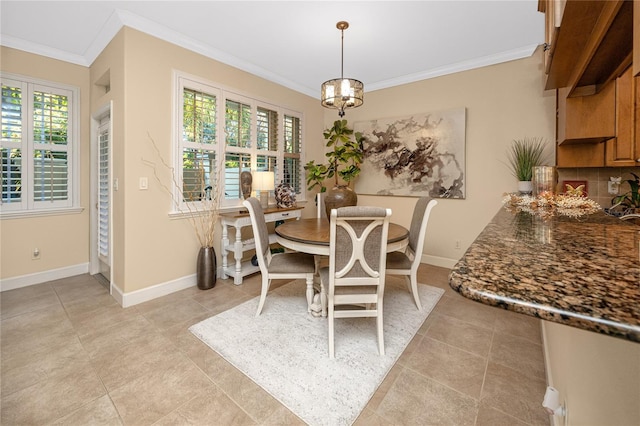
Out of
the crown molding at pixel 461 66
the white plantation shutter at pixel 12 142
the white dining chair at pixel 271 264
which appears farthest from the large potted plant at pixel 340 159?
the white plantation shutter at pixel 12 142

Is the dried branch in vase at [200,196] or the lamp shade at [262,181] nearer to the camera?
the dried branch in vase at [200,196]

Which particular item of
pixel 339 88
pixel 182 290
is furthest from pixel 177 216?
pixel 339 88

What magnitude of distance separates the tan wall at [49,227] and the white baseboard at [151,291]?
1137mm

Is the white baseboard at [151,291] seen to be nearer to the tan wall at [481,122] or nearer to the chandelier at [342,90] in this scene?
the chandelier at [342,90]

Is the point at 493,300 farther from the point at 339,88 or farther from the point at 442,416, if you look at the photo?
the point at 339,88

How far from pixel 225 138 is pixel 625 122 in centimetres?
361

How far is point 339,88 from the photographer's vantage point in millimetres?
2691

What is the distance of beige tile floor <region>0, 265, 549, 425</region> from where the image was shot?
1.43m

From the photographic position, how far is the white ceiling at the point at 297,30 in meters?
2.50

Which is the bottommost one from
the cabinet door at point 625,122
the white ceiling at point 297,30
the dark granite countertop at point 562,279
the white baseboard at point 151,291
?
the white baseboard at point 151,291

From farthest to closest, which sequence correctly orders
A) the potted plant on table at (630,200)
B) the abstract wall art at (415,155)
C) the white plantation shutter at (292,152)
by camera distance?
the white plantation shutter at (292,152) < the abstract wall art at (415,155) < the potted plant on table at (630,200)

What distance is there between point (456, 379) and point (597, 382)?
1.21 metres

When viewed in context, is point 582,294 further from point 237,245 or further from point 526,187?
point 526,187

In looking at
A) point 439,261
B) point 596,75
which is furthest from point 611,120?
point 439,261
